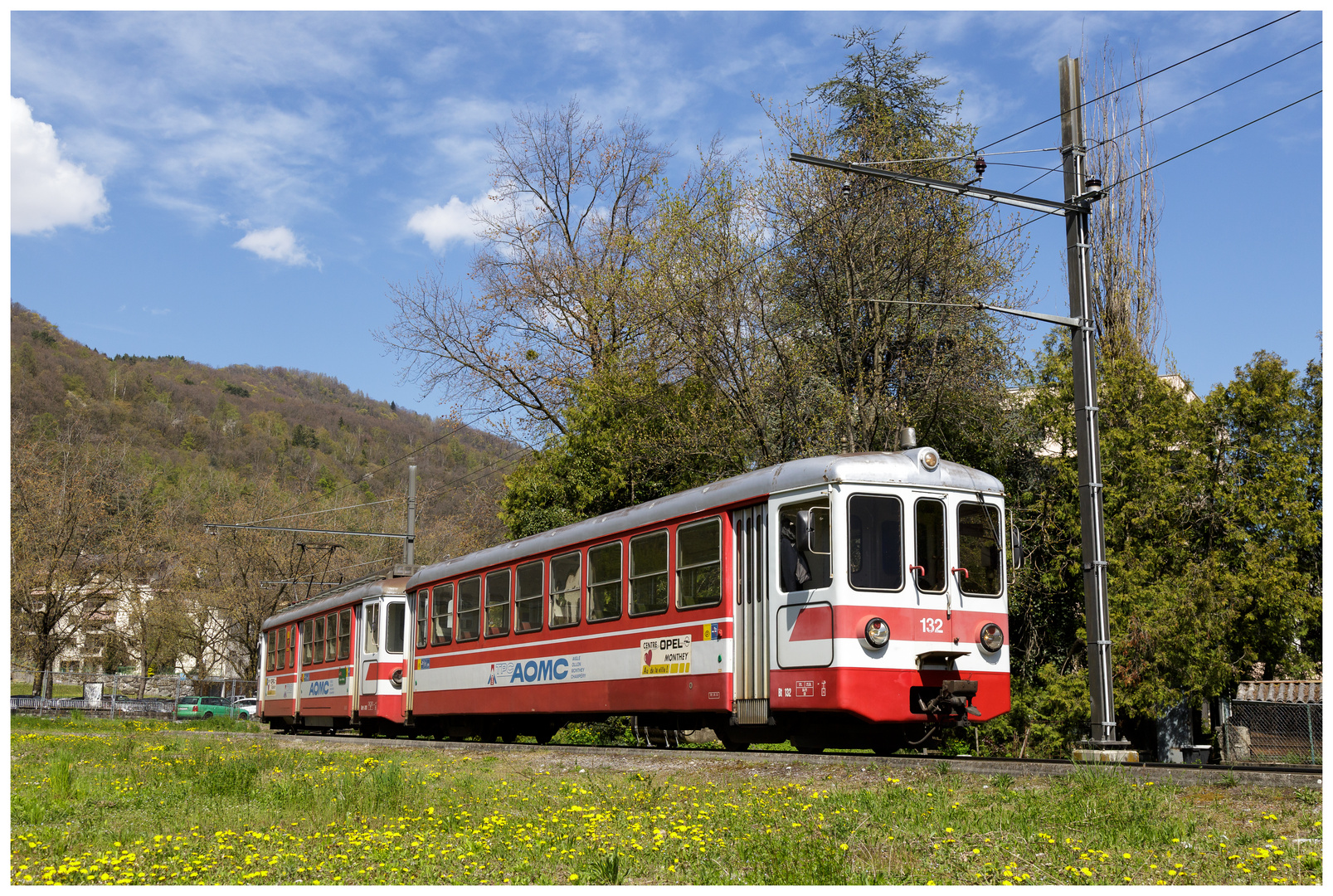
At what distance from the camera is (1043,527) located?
24.4 m

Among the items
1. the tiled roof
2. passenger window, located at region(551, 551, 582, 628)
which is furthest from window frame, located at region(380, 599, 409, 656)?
the tiled roof

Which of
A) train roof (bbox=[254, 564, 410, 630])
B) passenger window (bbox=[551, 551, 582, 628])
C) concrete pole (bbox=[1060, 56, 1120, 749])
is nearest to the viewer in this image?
concrete pole (bbox=[1060, 56, 1120, 749])

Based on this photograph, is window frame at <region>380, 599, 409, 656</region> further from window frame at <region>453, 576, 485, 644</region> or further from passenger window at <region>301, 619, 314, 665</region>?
passenger window at <region>301, 619, 314, 665</region>

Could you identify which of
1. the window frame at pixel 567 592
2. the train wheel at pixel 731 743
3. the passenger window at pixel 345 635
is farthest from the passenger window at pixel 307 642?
the train wheel at pixel 731 743

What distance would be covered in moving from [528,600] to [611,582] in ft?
7.36

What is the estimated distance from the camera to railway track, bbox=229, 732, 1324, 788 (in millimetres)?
8180

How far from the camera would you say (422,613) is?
2028 cm

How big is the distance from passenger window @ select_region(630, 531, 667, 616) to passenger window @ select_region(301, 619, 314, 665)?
14.1 meters

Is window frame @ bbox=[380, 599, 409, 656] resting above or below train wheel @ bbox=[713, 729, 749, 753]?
above

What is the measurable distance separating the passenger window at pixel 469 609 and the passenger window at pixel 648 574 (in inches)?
180

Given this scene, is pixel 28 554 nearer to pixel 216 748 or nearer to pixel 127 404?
pixel 216 748

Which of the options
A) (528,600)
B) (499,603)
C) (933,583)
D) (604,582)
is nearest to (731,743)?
(604,582)

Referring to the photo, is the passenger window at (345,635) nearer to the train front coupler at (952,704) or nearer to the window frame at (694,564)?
the window frame at (694,564)

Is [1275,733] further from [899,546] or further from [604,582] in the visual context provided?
[604,582]
